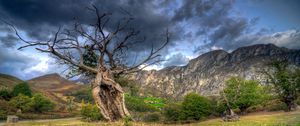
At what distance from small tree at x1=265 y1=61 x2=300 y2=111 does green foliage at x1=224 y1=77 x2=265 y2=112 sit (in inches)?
294

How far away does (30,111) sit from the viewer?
127 meters

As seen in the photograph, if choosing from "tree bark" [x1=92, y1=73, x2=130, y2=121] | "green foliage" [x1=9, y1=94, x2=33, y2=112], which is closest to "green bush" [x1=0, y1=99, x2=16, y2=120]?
"green foliage" [x1=9, y1=94, x2=33, y2=112]

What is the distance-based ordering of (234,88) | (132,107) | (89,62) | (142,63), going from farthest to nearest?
(132,107), (234,88), (89,62), (142,63)

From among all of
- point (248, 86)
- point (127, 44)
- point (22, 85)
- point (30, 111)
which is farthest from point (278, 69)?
point (22, 85)

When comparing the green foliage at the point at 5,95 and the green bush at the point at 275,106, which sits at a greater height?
the green foliage at the point at 5,95

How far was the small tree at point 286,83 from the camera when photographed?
68750 mm

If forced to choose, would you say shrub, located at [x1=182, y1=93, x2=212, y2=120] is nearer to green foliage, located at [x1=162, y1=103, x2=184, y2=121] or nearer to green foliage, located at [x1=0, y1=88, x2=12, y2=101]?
green foliage, located at [x1=162, y1=103, x2=184, y2=121]

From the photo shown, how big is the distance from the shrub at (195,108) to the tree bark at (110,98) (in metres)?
53.1

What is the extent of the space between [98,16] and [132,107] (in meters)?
105

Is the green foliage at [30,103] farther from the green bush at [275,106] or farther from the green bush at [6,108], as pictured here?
the green bush at [275,106]

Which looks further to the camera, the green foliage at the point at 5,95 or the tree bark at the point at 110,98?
the green foliage at the point at 5,95

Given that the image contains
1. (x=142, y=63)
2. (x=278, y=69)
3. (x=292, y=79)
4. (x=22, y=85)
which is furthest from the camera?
(x=22, y=85)

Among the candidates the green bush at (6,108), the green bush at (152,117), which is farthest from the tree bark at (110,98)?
the green bush at (6,108)

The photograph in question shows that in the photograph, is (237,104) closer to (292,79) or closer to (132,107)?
(292,79)
